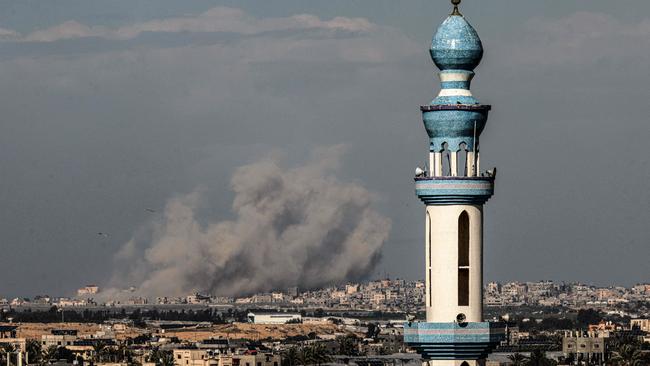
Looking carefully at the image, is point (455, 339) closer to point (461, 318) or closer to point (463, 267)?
point (461, 318)

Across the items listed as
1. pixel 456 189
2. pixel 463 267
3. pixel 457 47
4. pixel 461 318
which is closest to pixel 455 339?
pixel 461 318

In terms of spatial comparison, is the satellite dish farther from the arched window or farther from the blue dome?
the blue dome

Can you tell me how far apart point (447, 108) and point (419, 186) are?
1.35 m

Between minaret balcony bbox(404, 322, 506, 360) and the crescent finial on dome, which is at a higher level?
the crescent finial on dome

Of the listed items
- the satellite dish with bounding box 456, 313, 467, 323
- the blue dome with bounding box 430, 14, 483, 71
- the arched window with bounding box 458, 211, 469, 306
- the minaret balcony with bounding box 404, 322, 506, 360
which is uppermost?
the blue dome with bounding box 430, 14, 483, 71

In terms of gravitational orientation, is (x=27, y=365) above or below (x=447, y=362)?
above

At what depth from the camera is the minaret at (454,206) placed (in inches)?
→ 1479

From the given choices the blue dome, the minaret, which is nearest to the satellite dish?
the minaret

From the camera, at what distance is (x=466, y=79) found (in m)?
37.8

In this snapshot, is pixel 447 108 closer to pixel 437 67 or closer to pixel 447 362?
pixel 437 67

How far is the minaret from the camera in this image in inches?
1479

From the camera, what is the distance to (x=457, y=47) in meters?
37.4

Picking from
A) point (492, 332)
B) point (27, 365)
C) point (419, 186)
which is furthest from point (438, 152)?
point (27, 365)

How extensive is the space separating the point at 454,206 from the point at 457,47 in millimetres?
2600
